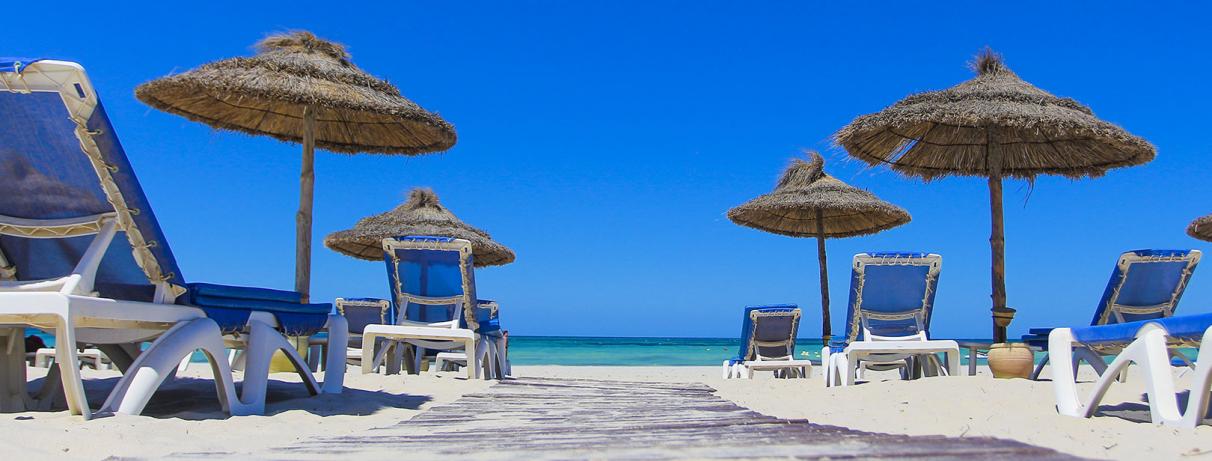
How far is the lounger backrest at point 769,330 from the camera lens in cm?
856

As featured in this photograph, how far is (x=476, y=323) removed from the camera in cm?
698

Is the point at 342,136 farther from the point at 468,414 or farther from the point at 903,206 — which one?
the point at 903,206

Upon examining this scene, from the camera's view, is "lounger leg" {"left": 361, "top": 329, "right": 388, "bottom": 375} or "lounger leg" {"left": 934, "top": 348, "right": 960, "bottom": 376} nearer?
"lounger leg" {"left": 934, "top": 348, "right": 960, "bottom": 376}

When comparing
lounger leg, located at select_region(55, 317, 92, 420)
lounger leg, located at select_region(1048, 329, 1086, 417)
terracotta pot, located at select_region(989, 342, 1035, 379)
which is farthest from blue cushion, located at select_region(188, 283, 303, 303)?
terracotta pot, located at select_region(989, 342, 1035, 379)

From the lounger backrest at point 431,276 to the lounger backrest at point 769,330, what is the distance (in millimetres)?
2885

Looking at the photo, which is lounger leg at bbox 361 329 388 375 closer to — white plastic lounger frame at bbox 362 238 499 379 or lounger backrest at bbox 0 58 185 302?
white plastic lounger frame at bbox 362 238 499 379

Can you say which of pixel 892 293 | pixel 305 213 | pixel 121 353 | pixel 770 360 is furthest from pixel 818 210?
pixel 121 353

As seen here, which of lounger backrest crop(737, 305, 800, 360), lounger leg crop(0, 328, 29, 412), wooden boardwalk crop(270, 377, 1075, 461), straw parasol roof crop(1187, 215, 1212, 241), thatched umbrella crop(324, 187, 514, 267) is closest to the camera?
wooden boardwalk crop(270, 377, 1075, 461)

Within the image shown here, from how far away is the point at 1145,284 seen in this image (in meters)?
6.36

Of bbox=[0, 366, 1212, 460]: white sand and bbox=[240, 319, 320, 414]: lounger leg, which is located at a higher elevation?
bbox=[240, 319, 320, 414]: lounger leg

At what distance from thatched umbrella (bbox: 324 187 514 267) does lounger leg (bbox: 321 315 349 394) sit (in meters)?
5.86

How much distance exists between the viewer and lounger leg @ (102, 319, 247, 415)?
10.6 ft

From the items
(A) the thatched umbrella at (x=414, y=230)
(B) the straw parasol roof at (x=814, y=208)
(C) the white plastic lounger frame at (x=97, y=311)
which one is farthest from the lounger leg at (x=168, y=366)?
(B) the straw parasol roof at (x=814, y=208)

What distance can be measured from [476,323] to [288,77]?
2.25m
